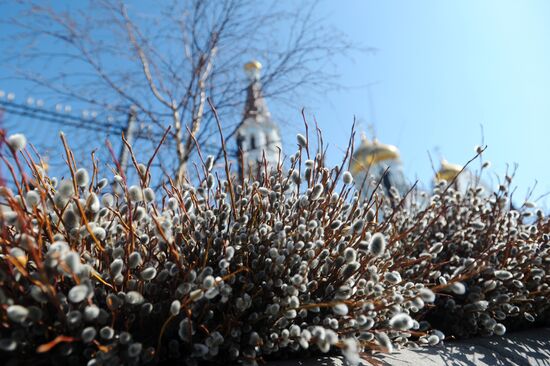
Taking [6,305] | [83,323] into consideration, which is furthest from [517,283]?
[6,305]

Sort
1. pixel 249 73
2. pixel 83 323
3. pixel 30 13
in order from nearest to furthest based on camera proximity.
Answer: pixel 83 323 → pixel 30 13 → pixel 249 73

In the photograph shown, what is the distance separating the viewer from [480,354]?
1.38m

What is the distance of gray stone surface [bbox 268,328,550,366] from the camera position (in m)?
1.12

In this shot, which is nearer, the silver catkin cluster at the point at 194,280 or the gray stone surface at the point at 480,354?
the silver catkin cluster at the point at 194,280

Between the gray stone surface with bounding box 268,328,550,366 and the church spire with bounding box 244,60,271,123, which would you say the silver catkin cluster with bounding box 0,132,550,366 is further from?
the church spire with bounding box 244,60,271,123

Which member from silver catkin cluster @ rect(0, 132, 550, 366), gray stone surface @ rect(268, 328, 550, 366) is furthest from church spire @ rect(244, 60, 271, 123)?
gray stone surface @ rect(268, 328, 550, 366)

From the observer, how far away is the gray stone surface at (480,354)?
3.67ft

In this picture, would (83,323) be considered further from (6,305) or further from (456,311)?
(456,311)

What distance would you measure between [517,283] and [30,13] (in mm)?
4126

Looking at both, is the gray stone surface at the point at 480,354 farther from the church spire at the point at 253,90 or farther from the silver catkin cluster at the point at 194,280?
the church spire at the point at 253,90

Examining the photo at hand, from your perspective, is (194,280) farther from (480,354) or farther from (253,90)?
(253,90)

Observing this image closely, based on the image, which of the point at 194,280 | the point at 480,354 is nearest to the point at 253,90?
the point at 480,354

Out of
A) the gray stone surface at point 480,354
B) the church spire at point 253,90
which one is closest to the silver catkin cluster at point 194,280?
the gray stone surface at point 480,354

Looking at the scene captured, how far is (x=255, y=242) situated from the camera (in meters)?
1.10
